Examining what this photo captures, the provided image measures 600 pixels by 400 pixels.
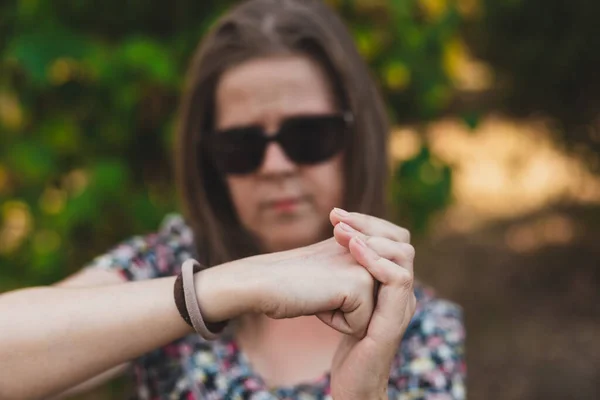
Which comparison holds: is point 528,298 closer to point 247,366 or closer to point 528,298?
point 528,298

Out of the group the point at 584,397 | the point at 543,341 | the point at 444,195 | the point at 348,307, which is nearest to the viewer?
the point at 348,307

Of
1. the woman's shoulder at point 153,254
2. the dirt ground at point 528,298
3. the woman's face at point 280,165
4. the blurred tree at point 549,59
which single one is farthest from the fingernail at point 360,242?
the blurred tree at point 549,59

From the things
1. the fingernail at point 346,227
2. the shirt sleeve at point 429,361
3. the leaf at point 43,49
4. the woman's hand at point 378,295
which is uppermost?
the leaf at point 43,49

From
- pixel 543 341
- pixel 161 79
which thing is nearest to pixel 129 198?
pixel 161 79

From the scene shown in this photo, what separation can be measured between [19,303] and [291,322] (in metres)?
0.69

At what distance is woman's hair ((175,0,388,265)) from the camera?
1.62m

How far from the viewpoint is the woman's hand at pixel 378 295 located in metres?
1.16

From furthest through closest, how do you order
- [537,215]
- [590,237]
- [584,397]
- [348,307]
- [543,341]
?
[537,215] → [590,237] → [543,341] → [584,397] → [348,307]

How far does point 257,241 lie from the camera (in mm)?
1679

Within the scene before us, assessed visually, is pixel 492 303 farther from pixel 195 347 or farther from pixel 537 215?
pixel 195 347

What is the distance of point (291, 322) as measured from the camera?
1665 mm

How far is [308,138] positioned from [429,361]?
621 mm

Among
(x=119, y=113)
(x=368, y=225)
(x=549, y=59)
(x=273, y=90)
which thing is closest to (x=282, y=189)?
(x=273, y=90)

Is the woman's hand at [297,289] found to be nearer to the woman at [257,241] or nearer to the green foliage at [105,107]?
the woman at [257,241]
